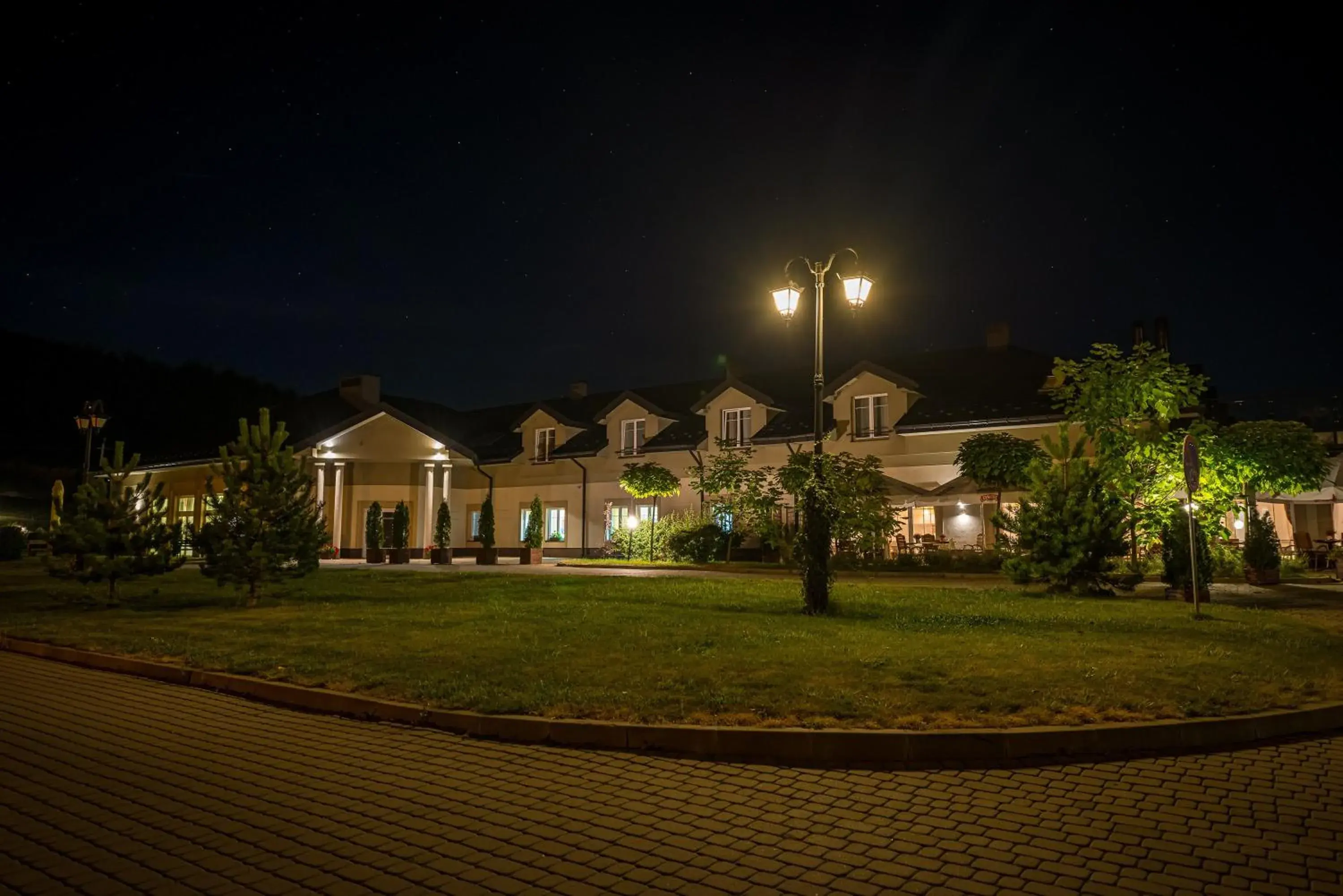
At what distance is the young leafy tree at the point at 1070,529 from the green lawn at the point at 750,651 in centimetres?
73

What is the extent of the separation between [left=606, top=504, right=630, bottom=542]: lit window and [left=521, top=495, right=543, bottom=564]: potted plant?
4.75 m

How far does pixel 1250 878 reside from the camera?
3975 mm

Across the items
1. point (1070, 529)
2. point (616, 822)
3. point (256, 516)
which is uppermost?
point (256, 516)

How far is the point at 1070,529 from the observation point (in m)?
16.1

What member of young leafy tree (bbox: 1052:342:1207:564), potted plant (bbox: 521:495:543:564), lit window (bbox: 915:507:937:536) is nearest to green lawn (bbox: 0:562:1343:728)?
young leafy tree (bbox: 1052:342:1207:564)

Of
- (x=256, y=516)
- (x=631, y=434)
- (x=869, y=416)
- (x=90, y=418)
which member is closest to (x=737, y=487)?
(x=869, y=416)

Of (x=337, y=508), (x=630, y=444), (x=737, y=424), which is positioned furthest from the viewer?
(x=630, y=444)

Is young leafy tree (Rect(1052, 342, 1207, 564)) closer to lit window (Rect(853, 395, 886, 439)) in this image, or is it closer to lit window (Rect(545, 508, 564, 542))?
lit window (Rect(853, 395, 886, 439))

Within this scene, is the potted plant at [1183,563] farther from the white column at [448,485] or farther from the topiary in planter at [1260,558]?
the white column at [448,485]

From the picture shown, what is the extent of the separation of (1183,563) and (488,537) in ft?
73.7

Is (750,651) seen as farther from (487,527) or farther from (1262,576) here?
(487,527)

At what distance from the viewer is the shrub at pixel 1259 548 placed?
62.7 ft

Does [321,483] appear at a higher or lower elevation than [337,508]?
higher

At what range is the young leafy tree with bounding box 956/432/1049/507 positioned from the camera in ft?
79.3
